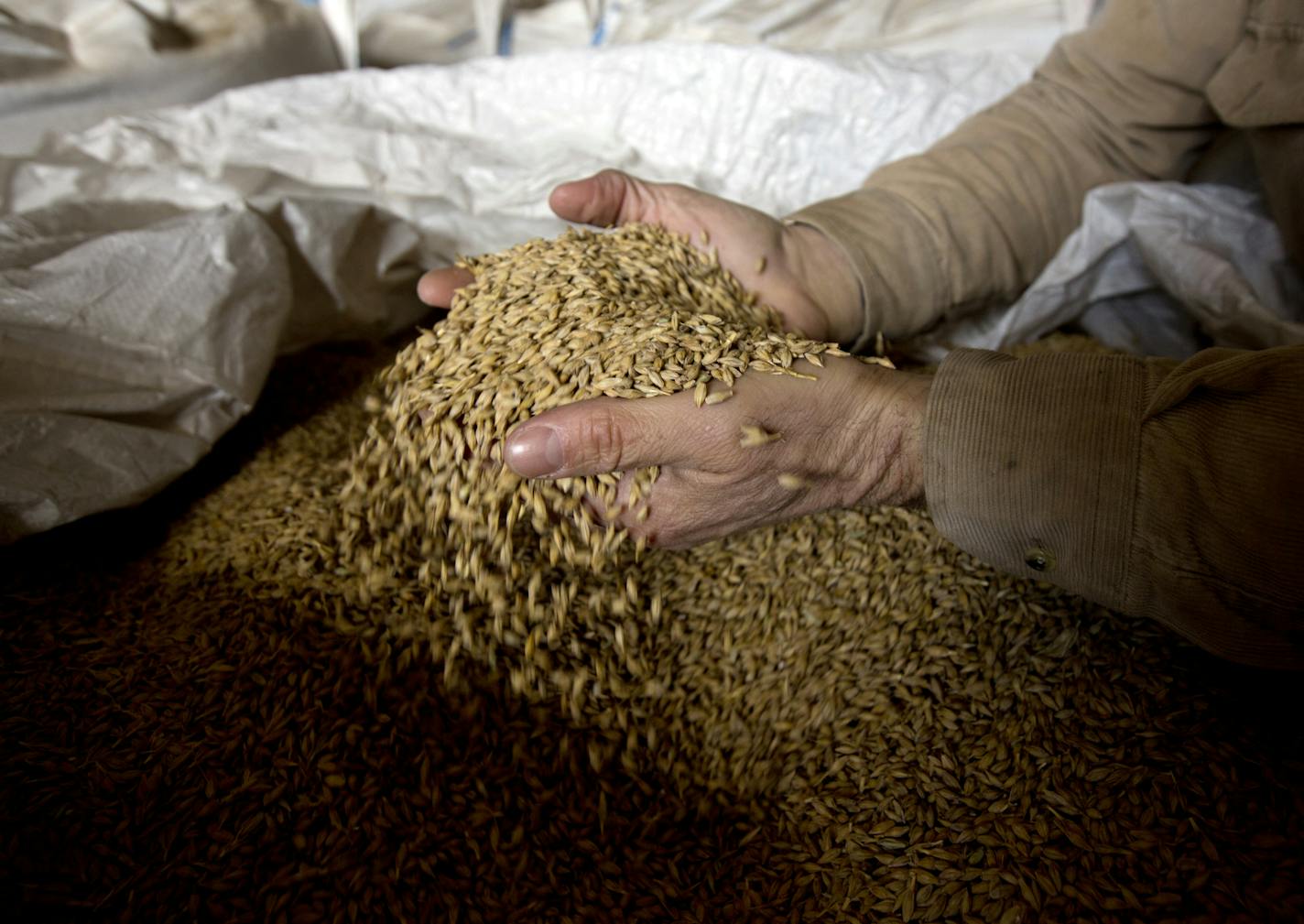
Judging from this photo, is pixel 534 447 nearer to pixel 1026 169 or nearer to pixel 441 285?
pixel 441 285

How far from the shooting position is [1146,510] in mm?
926

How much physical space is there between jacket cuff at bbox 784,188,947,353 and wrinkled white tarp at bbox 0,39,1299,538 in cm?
34

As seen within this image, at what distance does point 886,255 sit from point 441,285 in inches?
33.8

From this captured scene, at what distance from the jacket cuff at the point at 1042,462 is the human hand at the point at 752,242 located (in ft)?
1.63

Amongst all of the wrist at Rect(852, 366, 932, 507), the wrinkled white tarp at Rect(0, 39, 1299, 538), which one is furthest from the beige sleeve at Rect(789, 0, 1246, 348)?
the wrist at Rect(852, 366, 932, 507)

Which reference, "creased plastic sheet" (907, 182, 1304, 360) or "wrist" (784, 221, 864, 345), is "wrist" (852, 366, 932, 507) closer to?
"wrist" (784, 221, 864, 345)

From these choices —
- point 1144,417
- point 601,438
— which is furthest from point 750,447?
point 1144,417

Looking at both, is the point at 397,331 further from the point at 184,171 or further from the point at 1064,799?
the point at 1064,799

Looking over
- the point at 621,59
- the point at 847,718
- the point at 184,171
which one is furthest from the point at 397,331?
the point at 847,718

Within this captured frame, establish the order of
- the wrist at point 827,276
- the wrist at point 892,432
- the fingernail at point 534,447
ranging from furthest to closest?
1. the wrist at point 827,276
2. the wrist at point 892,432
3. the fingernail at point 534,447

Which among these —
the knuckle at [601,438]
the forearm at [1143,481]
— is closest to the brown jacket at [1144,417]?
the forearm at [1143,481]

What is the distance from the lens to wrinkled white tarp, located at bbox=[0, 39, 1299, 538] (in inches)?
51.8

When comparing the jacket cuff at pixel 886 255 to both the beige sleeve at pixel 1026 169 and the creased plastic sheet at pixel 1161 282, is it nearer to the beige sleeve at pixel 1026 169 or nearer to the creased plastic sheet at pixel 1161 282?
the beige sleeve at pixel 1026 169

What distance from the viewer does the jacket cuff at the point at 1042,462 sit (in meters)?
0.95
